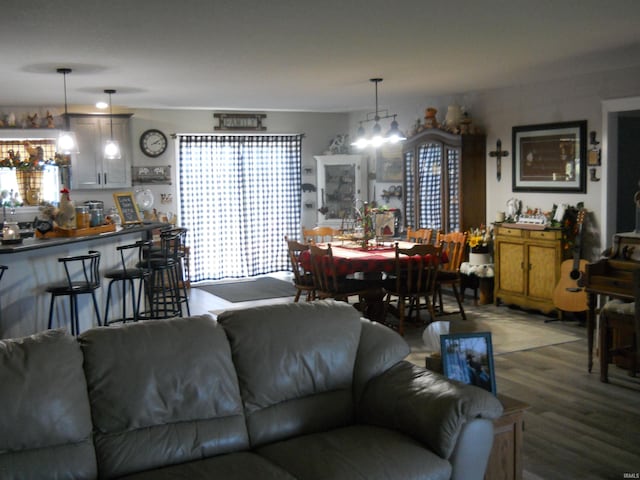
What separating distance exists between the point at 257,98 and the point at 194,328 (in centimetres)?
589

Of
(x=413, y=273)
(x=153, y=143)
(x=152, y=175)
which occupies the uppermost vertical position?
(x=153, y=143)

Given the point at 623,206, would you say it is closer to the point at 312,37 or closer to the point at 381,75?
the point at 381,75

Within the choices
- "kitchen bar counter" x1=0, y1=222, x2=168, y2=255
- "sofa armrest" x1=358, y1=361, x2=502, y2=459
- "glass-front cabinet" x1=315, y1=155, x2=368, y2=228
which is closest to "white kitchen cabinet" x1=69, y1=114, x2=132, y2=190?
"kitchen bar counter" x1=0, y1=222, x2=168, y2=255

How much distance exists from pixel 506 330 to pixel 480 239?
60.6 inches

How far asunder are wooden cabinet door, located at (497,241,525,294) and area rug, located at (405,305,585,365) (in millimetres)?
273

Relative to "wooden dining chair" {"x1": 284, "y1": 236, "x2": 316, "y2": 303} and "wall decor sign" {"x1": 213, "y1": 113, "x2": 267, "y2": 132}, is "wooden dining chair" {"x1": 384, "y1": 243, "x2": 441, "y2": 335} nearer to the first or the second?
"wooden dining chair" {"x1": 284, "y1": 236, "x2": 316, "y2": 303}

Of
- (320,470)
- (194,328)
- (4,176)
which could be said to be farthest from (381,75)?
(4,176)

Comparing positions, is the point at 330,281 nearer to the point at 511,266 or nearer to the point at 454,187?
the point at 511,266

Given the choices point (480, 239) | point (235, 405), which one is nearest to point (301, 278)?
point (480, 239)

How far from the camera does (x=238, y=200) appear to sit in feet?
33.9

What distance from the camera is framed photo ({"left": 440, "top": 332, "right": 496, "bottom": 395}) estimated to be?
10.0 ft

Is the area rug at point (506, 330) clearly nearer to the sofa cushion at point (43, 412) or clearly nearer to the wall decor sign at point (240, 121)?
the sofa cushion at point (43, 412)

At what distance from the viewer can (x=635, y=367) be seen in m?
5.11

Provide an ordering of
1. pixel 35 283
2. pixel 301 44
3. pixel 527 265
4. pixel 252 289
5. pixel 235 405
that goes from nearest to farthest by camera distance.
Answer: pixel 235 405 < pixel 301 44 < pixel 35 283 < pixel 527 265 < pixel 252 289
